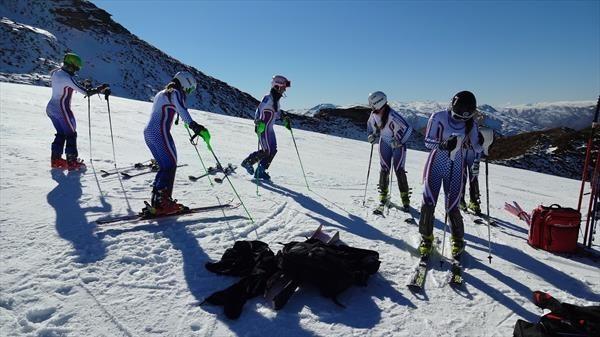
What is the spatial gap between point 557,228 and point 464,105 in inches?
115

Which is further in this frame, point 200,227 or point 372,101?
point 372,101

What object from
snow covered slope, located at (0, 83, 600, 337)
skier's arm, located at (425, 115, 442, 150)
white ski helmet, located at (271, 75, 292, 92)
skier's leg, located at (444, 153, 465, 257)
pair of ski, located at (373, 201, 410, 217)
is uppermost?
white ski helmet, located at (271, 75, 292, 92)

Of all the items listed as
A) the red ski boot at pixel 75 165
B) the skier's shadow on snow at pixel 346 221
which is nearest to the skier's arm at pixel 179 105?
the skier's shadow on snow at pixel 346 221

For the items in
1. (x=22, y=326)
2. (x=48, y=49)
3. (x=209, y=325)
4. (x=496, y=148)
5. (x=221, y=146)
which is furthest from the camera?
(x=496, y=148)

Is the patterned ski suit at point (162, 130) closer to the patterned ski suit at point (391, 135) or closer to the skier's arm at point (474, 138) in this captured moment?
the patterned ski suit at point (391, 135)

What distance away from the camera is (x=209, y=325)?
3.64 m

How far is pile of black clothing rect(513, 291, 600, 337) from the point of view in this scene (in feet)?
10.6

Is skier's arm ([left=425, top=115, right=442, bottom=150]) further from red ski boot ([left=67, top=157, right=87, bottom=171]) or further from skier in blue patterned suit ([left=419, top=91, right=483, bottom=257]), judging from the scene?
red ski boot ([left=67, top=157, right=87, bottom=171])

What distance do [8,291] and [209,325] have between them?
2119mm

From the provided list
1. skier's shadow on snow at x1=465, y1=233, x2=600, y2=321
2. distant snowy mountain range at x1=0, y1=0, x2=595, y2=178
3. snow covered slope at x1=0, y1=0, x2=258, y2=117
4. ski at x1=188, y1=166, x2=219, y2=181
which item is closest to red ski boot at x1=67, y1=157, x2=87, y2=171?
ski at x1=188, y1=166, x2=219, y2=181

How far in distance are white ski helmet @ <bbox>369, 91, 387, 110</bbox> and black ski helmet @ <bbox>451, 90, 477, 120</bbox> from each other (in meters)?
2.48

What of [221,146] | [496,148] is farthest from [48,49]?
[496,148]

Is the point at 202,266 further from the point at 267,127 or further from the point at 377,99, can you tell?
the point at 267,127

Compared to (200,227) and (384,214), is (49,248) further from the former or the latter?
(384,214)
